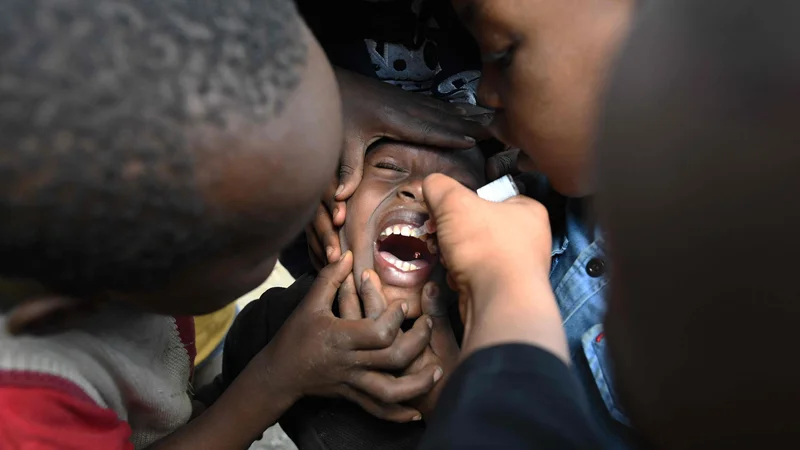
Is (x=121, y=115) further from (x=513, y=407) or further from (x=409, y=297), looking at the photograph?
(x=409, y=297)

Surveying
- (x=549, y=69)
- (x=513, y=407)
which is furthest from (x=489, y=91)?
(x=513, y=407)

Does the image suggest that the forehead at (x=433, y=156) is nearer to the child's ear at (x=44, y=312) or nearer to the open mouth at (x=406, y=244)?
the open mouth at (x=406, y=244)

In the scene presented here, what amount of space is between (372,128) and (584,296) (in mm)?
498

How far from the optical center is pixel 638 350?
45cm

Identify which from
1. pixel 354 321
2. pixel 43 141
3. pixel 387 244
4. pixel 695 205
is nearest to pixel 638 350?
pixel 695 205

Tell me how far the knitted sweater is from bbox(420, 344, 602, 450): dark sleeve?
1.44ft

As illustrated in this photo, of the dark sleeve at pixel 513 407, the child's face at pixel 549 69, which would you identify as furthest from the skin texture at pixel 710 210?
the child's face at pixel 549 69

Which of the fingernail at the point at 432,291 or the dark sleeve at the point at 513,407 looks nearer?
the dark sleeve at the point at 513,407

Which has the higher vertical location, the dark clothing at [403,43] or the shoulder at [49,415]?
the dark clothing at [403,43]

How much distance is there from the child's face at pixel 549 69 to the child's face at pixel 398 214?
17 cm

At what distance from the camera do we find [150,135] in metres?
0.59

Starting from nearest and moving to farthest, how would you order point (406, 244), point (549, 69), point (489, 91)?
point (549, 69)
point (489, 91)
point (406, 244)

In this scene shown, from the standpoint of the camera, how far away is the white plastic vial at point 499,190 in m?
1.16

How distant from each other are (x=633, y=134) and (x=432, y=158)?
2.84ft
